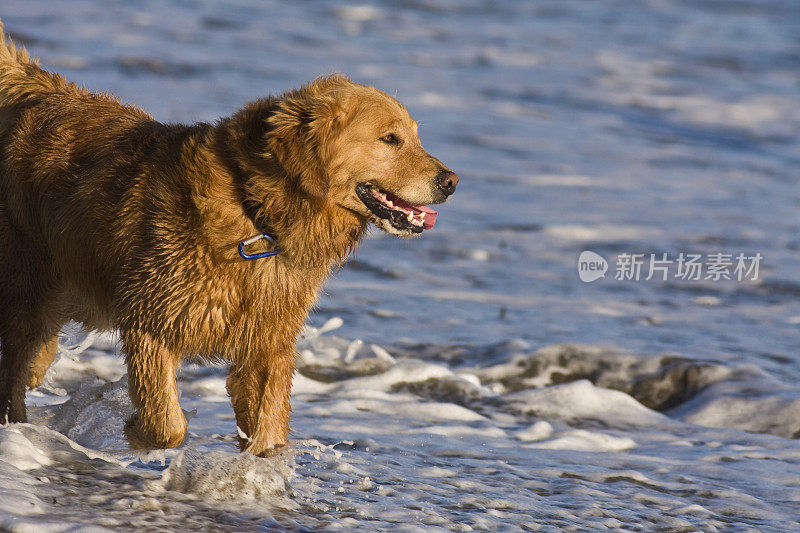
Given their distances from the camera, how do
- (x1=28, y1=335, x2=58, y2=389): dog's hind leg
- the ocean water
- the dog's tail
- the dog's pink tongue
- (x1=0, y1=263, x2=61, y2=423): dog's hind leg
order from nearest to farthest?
1. the dog's pink tongue
2. the ocean water
3. (x1=0, y1=263, x2=61, y2=423): dog's hind leg
4. the dog's tail
5. (x1=28, y1=335, x2=58, y2=389): dog's hind leg

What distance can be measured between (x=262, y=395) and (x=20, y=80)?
6.83 feet

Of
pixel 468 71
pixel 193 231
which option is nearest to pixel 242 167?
pixel 193 231

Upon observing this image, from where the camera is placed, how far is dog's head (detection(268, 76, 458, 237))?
4438mm

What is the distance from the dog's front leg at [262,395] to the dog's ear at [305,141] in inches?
31.5

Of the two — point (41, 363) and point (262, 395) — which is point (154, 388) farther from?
point (41, 363)

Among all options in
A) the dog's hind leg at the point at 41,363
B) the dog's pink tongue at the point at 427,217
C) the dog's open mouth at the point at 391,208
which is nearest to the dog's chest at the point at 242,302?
the dog's open mouth at the point at 391,208

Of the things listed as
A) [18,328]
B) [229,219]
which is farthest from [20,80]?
[229,219]

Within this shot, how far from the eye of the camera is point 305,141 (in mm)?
4441

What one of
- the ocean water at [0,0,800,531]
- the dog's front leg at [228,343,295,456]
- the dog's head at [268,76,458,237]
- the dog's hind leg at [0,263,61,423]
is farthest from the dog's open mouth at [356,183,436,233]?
the dog's hind leg at [0,263,61,423]

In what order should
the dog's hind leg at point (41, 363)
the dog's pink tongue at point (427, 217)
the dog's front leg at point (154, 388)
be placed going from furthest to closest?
the dog's hind leg at point (41, 363) < the dog's pink tongue at point (427, 217) < the dog's front leg at point (154, 388)

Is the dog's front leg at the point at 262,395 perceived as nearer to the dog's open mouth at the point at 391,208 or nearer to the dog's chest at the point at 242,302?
the dog's chest at the point at 242,302

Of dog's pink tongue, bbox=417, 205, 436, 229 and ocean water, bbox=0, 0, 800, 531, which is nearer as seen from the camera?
dog's pink tongue, bbox=417, 205, 436, 229

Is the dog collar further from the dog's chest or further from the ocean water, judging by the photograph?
the ocean water

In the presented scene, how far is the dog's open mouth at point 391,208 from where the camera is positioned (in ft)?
15.1
